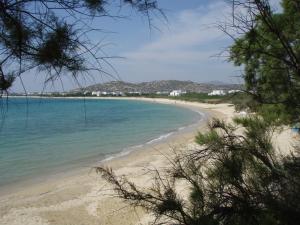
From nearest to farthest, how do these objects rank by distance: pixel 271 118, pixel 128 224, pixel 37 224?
pixel 271 118 → pixel 128 224 → pixel 37 224

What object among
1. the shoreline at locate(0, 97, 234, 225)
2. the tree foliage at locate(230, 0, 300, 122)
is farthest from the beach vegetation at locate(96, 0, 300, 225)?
the shoreline at locate(0, 97, 234, 225)

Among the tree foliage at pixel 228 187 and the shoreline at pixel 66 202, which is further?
the shoreline at pixel 66 202

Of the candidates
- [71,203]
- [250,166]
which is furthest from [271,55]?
[71,203]

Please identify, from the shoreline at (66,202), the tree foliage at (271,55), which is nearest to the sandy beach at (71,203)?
the shoreline at (66,202)

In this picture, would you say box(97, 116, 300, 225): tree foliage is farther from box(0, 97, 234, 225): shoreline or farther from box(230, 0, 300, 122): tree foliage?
box(0, 97, 234, 225): shoreline

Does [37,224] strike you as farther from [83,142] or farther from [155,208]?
[83,142]

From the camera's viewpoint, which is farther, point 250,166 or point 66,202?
point 66,202

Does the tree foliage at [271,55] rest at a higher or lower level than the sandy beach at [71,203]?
higher

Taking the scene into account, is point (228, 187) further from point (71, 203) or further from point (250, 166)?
point (71, 203)

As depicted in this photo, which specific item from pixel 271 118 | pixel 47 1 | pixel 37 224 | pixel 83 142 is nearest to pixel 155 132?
pixel 83 142

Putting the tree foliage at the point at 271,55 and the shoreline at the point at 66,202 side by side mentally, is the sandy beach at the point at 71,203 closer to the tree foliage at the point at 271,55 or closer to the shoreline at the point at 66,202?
the shoreline at the point at 66,202

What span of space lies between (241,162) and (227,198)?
309 millimetres

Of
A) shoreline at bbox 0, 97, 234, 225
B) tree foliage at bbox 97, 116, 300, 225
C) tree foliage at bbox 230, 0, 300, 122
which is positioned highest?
tree foliage at bbox 230, 0, 300, 122

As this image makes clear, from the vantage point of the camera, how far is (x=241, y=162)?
2738mm
